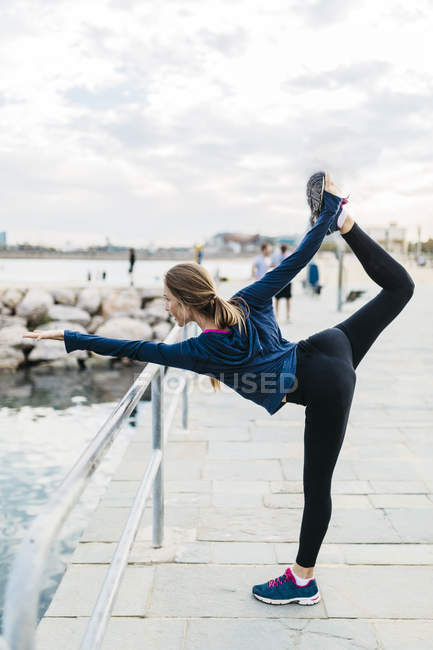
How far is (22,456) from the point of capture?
7.04m

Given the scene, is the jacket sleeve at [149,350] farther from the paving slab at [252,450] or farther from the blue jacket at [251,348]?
the paving slab at [252,450]

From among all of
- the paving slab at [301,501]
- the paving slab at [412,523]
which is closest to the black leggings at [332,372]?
the paving slab at [412,523]

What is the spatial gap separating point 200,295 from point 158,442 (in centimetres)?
105

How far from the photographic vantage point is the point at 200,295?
1.93 metres

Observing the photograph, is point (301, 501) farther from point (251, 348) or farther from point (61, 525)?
point (61, 525)

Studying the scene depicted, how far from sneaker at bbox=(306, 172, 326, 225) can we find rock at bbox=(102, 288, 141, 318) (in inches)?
620

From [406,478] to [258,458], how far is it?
39.8 inches

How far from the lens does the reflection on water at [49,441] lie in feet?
16.3

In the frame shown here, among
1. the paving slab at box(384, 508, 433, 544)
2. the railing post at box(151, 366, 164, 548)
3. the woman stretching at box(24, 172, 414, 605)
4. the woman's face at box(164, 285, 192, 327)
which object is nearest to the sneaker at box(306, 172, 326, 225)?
the woman stretching at box(24, 172, 414, 605)

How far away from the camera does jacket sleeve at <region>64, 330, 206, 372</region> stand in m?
1.92

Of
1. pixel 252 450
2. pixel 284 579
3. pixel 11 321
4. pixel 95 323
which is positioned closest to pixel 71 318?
pixel 95 323

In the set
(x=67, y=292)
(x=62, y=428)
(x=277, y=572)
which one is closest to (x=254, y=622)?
(x=277, y=572)

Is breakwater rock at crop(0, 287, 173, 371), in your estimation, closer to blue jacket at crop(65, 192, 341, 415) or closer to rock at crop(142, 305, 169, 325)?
rock at crop(142, 305, 169, 325)

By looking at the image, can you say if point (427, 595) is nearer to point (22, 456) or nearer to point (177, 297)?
point (177, 297)
